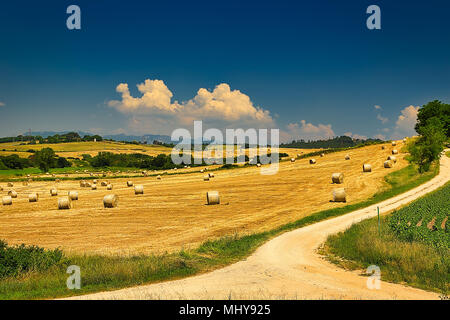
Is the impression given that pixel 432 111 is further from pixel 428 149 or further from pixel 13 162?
pixel 13 162

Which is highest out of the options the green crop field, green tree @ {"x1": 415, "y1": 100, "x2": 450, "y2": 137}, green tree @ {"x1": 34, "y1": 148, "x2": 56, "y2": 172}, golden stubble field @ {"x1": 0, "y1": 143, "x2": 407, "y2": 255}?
green tree @ {"x1": 415, "y1": 100, "x2": 450, "y2": 137}

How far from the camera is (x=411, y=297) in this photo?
12.6 metres

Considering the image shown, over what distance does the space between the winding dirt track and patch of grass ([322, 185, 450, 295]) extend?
96 cm

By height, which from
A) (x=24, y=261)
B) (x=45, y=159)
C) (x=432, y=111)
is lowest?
(x=24, y=261)

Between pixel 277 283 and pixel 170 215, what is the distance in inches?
869

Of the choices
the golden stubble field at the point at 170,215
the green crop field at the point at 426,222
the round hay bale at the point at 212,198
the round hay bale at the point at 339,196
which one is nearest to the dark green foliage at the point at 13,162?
the golden stubble field at the point at 170,215

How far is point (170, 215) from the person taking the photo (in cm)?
3531

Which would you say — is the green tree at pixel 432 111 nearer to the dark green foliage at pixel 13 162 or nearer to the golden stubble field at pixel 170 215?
the golden stubble field at pixel 170 215

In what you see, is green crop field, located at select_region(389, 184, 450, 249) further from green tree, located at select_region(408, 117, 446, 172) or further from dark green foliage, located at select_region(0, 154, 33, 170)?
dark green foliage, located at select_region(0, 154, 33, 170)

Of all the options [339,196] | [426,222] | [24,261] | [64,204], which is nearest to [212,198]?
[339,196]

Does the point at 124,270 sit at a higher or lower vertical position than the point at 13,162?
lower

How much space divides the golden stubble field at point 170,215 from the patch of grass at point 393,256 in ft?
27.8

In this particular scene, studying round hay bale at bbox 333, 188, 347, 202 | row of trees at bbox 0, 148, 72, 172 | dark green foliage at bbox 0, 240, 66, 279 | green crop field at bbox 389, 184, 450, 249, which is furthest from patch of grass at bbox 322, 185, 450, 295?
row of trees at bbox 0, 148, 72, 172

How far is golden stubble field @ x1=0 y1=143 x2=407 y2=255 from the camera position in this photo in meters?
25.3
